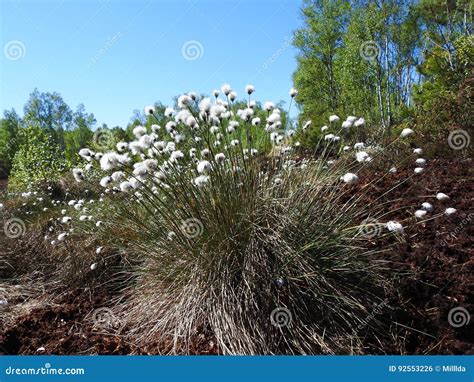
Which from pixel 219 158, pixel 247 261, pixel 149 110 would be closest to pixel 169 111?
pixel 149 110

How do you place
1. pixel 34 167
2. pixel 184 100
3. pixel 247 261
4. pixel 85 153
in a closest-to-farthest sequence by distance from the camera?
pixel 247 261
pixel 184 100
pixel 85 153
pixel 34 167

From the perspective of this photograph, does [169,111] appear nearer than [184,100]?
No

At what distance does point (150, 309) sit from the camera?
317 centimetres

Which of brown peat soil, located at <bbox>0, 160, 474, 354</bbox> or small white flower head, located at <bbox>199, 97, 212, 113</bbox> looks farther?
small white flower head, located at <bbox>199, 97, 212, 113</bbox>

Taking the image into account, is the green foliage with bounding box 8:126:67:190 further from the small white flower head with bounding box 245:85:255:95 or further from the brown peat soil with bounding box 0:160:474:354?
the small white flower head with bounding box 245:85:255:95

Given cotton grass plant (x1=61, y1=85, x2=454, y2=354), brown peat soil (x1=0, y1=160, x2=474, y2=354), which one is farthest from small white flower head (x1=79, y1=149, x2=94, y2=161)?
brown peat soil (x1=0, y1=160, x2=474, y2=354)

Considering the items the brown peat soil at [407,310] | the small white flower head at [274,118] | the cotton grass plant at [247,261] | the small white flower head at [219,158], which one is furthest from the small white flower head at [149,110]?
the brown peat soil at [407,310]

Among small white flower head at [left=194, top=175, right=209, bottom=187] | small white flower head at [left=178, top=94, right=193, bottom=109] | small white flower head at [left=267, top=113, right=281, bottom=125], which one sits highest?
small white flower head at [left=178, top=94, right=193, bottom=109]

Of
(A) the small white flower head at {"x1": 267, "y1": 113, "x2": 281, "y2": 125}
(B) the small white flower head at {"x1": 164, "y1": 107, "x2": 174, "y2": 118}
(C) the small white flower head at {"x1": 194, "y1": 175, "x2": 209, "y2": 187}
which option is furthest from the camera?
(B) the small white flower head at {"x1": 164, "y1": 107, "x2": 174, "y2": 118}

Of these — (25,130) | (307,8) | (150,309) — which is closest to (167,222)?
(150,309)

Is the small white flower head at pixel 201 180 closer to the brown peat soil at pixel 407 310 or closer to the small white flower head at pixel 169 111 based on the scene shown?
the small white flower head at pixel 169 111

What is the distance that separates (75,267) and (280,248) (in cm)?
238

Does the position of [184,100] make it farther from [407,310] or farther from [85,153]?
[407,310]

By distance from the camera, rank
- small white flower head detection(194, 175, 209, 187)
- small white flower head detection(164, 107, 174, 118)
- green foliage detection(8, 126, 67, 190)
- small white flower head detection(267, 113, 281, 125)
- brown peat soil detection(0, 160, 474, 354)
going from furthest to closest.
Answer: green foliage detection(8, 126, 67, 190)
small white flower head detection(164, 107, 174, 118)
small white flower head detection(267, 113, 281, 125)
small white flower head detection(194, 175, 209, 187)
brown peat soil detection(0, 160, 474, 354)
